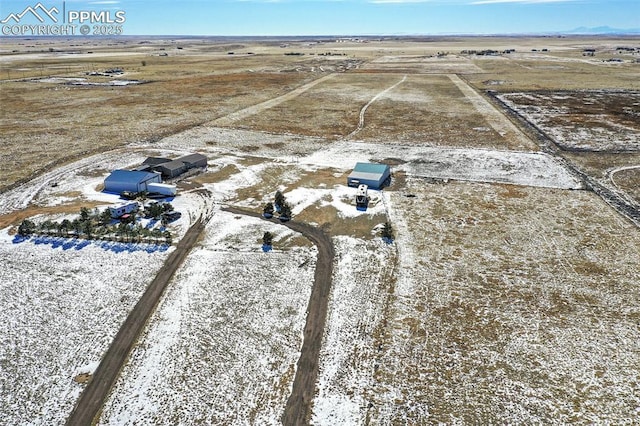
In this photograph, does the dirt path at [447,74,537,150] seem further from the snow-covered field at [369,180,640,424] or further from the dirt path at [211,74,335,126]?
the dirt path at [211,74,335,126]

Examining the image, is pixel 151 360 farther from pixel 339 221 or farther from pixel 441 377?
pixel 339 221

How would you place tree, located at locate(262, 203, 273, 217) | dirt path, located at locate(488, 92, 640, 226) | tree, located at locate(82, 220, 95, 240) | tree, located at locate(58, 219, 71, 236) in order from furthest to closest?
dirt path, located at locate(488, 92, 640, 226)
tree, located at locate(262, 203, 273, 217)
tree, located at locate(58, 219, 71, 236)
tree, located at locate(82, 220, 95, 240)

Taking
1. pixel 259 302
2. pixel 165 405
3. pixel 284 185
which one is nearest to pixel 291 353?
pixel 259 302

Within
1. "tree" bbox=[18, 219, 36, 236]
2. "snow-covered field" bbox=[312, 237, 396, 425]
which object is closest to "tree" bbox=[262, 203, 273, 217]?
"snow-covered field" bbox=[312, 237, 396, 425]

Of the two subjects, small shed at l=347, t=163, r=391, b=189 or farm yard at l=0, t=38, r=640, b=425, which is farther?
small shed at l=347, t=163, r=391, b=189

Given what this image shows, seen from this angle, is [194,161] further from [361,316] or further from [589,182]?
[589,182]
